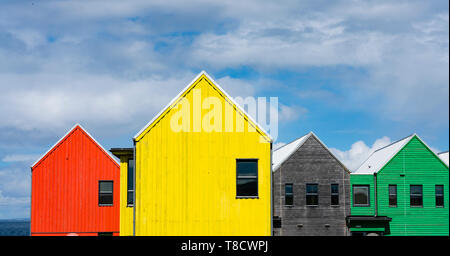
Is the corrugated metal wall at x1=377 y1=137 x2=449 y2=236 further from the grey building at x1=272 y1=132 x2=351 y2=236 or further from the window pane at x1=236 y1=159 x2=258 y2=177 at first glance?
the window pane at x1=236 y1=159 x2=258 y2=177

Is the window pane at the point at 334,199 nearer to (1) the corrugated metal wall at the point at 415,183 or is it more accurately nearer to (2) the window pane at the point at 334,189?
(2) the window pane at the point at 334,189

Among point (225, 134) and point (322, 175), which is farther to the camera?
point (322, 175)

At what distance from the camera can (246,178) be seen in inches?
1060

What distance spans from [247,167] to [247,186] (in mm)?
957

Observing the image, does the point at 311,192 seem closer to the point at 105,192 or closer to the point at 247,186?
the point at 105,192

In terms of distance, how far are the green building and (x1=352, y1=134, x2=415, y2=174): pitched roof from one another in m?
0.25

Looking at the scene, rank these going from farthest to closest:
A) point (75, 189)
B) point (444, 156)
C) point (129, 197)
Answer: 1. point (444, 156)
2. point (75, 189)
3. point (129, 197)

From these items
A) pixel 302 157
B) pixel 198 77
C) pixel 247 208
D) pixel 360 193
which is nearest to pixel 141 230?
pixel 247 208

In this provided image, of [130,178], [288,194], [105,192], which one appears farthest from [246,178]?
[288,194]

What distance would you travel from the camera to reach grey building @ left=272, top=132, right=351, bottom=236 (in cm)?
4591

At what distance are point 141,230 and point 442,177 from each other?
31.1m

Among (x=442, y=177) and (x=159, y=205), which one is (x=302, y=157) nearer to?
(x=442, y=177)

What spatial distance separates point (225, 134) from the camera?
27.1 m

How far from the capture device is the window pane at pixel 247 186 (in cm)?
2689
